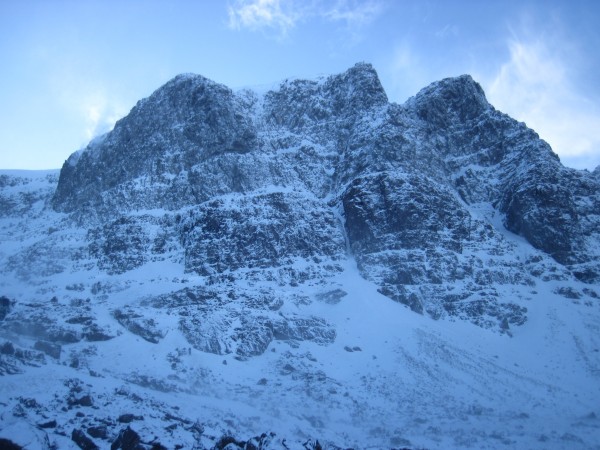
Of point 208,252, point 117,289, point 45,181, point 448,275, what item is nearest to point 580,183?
point 448,275

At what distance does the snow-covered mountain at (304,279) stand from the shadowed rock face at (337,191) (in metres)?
0.34

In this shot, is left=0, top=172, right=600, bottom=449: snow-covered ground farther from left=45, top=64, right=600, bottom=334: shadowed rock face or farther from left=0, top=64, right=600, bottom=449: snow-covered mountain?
left=45, top=64, right=600, bottom=334: shadowed rock face

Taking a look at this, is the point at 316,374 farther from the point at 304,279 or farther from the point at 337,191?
the point at 337,191

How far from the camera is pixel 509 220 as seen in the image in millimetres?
74000

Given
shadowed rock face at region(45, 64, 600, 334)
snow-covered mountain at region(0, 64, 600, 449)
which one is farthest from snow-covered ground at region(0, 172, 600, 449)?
shadowed rock face at region(45, 64, 600, 334)

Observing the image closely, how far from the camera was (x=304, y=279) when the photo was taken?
62531mm

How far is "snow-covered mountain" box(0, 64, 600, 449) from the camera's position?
125 ft

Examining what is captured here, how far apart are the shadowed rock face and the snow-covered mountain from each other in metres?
0.34

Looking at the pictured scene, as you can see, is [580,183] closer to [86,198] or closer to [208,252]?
[208,252]

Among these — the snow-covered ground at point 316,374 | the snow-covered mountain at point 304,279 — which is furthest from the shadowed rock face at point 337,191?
the snow-covered ground at point 316,374

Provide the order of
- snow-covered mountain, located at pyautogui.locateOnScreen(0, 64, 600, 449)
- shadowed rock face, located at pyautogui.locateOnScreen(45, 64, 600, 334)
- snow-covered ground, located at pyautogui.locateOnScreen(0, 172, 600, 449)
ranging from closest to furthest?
snow-covered ground, located at pyautogui.locateOnScreen(0, 172, 600, 449) < snow-covered mountain, located at pyautogui.locateOnScreen(0, 64, 600, 449) < shadowed rock face, located at pyautogui.locateOnScreen(45, 64, 600, 334)

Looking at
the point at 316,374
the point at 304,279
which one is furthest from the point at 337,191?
the point at 316,374

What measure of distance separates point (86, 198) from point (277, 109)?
36.4 metres

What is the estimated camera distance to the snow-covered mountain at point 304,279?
3825 centimetres
